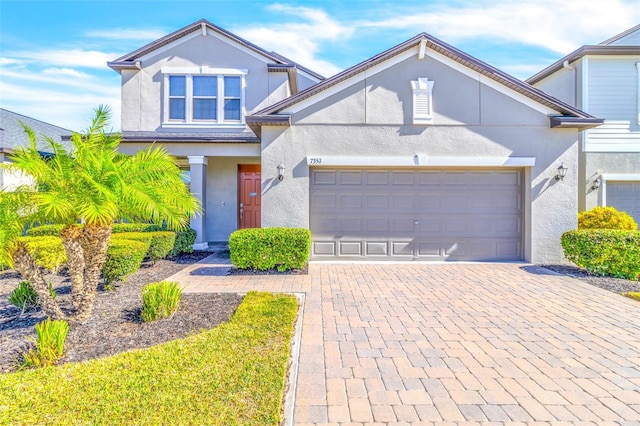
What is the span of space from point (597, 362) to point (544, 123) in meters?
7.42

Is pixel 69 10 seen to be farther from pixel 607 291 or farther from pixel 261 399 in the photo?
pixel 607 291

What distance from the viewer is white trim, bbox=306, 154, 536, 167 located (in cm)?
912

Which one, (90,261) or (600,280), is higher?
(90,261)

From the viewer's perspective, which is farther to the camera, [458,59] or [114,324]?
[458,59]

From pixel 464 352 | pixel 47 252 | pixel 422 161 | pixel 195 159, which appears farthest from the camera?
pixel 195 159

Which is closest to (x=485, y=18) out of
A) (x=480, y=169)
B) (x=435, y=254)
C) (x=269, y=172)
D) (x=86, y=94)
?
(x=480, y=169)

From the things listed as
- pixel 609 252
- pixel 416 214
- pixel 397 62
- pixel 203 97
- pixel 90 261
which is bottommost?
pixel 609 252

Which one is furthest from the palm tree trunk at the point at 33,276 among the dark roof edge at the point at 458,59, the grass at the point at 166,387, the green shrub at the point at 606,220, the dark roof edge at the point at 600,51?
the dark roof edge at the point at 600,51

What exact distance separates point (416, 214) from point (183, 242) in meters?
7.13

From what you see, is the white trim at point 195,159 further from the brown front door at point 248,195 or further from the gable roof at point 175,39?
the gable roof at point 175,39

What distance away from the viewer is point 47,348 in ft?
11.9

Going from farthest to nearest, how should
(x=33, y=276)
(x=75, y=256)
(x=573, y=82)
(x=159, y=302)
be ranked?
(x=573, y=82) → (x=159, y=302) → (x=75, y=256) → (x=33, y=276)

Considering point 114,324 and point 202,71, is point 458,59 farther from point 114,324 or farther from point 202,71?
point 114,324

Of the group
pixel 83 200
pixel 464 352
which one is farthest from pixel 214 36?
pixel 464 352
